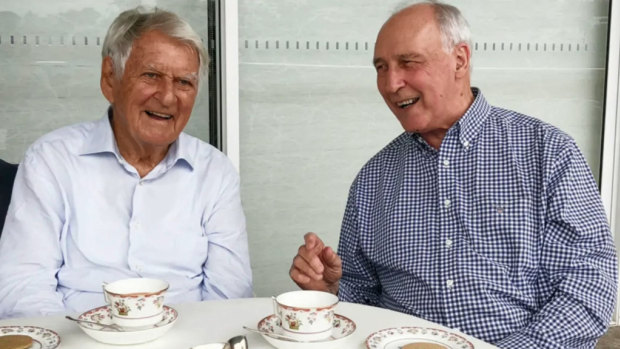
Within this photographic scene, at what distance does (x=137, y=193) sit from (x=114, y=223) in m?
0.10

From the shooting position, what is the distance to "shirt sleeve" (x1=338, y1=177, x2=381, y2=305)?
1.96m

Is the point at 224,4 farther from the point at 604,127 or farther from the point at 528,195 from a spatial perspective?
the point at 604,127

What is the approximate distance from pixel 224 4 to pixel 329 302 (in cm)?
175

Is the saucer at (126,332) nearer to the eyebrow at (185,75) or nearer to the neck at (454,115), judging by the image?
the eyebrow at (185,75)

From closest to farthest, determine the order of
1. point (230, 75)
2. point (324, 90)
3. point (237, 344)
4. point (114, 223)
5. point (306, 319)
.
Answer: point (237, 344) < point (306, 319) < point (114, 223) < point (230, 75) < point (324, 90)

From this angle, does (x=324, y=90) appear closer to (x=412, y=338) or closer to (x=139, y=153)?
(x=139, y=153)

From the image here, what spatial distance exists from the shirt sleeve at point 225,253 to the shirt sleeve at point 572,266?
2.20 feet

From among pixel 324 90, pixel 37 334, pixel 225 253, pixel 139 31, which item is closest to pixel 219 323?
pixel 37 334

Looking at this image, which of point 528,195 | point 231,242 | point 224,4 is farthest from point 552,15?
point 231,242

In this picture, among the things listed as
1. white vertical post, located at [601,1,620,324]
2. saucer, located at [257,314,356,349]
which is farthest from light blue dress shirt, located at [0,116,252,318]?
white vertical post, located at [601,1,620,324]

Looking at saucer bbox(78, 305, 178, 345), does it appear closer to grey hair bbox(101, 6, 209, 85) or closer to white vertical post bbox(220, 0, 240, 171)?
grey hair bbox(101, 6, 209, 85)

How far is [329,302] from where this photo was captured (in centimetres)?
119

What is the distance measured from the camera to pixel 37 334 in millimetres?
1201

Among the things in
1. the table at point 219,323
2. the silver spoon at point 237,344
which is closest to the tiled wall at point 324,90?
the table at point 219,323
